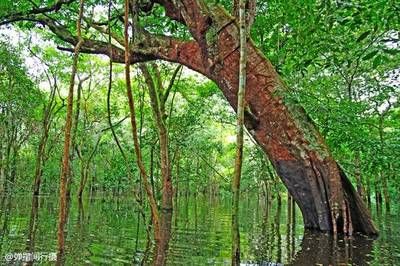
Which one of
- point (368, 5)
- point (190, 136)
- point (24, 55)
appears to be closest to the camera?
point (368, 5)

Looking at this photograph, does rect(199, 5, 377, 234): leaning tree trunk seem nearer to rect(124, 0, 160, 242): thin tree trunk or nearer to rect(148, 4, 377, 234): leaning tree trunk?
rect(148, 4, 377, 234): leaning tree trunk

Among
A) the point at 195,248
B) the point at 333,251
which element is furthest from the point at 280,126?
the point at 195,248

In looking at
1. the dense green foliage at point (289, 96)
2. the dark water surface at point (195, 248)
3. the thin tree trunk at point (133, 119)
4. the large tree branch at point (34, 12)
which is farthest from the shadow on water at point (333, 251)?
the large tree branch at point (34, 12)

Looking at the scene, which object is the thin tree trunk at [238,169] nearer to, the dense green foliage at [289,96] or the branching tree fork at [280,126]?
the dense green foliage at [289,96]

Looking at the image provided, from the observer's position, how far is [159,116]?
16.3 m

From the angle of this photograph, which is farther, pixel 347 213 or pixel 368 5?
pixel 347 213

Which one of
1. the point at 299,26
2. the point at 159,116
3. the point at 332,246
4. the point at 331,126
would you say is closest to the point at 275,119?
the point at 331,126

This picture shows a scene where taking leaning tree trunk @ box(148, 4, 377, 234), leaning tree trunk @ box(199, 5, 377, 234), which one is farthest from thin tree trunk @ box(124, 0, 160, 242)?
leaning tree trunk @ box(199, 5, 377, 234)

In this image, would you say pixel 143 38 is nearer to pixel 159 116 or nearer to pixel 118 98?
pixel 159 116

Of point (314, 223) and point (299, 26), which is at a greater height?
point (299, 26)

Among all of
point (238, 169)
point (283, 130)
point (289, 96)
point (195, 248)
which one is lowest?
point (195, 248)

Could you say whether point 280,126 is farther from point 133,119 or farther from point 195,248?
point 133,119

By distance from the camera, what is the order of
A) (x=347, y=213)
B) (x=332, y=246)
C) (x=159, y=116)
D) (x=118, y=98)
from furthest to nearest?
(x=118, y=98), (x=159, y=116), (x=347, y=213), (x=332, y=246)

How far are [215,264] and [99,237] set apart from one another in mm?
3459
